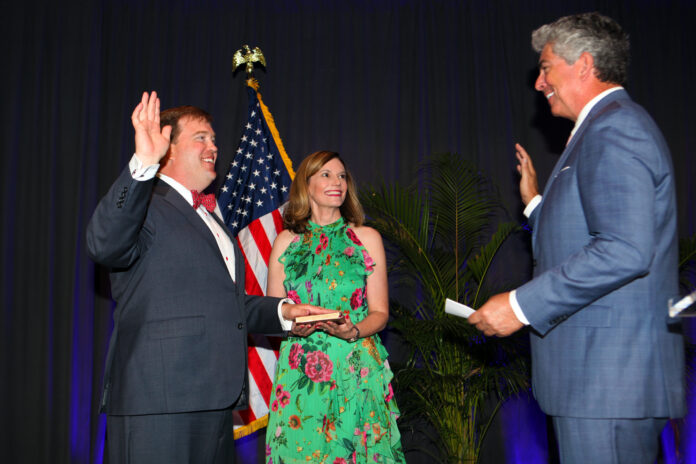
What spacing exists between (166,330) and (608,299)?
1.55 meters

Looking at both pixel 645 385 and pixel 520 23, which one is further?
pixel 520 23

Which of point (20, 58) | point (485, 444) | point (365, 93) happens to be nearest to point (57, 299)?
point (20, 58)

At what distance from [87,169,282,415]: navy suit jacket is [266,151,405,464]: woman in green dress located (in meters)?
0.55

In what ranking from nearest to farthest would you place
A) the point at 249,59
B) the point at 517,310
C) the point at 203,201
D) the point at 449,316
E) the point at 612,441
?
1. the point at 612,441
2. the point at 517,310
3. the point at 203,201
4. the point at 449,316
5. the point at 249,59

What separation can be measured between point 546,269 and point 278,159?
3188mm

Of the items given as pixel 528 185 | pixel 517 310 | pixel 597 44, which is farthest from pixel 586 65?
pixel 528 185

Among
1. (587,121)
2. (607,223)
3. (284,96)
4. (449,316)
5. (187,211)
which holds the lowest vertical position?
(449,316)

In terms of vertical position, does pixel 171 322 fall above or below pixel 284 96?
below

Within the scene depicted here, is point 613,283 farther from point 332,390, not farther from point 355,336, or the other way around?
point 332,390

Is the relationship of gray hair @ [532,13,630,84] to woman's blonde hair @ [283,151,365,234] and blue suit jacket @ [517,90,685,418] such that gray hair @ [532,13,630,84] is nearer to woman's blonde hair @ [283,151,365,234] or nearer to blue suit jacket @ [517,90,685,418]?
blue suit jacket @ [517,90,685,418]

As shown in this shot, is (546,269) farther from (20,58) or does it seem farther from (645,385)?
(20,58)

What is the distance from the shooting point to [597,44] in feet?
6.62

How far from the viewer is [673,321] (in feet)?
5.57

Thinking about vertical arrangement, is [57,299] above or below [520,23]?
below
